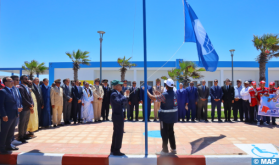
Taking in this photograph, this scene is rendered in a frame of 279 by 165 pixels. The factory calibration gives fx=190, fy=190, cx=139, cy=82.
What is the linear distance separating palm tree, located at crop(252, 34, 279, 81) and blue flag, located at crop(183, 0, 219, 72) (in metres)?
16.6

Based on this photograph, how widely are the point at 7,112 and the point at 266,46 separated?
72.7 feet

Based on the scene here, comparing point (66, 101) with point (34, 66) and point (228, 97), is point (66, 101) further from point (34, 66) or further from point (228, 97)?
point (34, 66)

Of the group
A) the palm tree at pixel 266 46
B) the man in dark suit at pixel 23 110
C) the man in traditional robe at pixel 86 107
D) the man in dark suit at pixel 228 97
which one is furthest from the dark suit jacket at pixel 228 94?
the palm tree at pixel 266 46

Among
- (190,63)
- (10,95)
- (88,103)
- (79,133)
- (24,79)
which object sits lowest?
(79,133)

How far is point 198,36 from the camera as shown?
5.87m

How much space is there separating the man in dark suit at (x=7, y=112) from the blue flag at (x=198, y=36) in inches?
200

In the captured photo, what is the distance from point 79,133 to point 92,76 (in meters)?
21.5

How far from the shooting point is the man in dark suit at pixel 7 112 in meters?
4.52

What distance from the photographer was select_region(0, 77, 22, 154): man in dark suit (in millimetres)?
4523

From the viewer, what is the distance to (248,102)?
9227mm

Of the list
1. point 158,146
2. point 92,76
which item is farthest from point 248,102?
point 92,76

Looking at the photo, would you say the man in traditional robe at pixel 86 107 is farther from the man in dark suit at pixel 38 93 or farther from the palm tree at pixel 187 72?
the palm tree at pixel 187 72

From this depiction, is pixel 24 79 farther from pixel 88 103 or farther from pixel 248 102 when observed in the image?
pixel 248 102

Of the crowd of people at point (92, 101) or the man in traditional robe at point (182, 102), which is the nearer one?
the crowd of people at point (92, 101)
